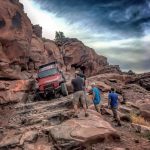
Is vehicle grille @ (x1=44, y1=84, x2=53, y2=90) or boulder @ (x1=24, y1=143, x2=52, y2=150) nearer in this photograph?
boulder @ (x1=24, y1=143, x2=52, y2=150)

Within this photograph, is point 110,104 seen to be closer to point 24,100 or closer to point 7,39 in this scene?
point 24,100

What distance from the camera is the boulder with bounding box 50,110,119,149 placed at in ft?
34.9

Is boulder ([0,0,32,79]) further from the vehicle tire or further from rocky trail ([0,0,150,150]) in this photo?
the vehicle tire

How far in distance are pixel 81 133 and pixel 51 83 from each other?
1338cm

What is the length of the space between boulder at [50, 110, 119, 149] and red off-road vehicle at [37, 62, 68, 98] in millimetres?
11562

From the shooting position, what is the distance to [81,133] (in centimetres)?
1093

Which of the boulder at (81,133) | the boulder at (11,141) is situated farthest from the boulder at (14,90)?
the boulder at (81,133)

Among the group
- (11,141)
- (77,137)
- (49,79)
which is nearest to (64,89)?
(49,79)

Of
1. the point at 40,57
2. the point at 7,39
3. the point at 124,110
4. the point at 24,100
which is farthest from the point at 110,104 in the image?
the point at 40,57

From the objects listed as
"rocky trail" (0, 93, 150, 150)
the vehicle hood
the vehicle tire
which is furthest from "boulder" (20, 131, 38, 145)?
the vehicle hood

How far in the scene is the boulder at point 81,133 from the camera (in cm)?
1062

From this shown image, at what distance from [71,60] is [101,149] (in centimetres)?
4952

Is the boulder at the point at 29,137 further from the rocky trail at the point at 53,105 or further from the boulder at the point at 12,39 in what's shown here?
the boulder at the point at 12,39

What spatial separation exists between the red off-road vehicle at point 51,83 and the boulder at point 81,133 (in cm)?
1156
